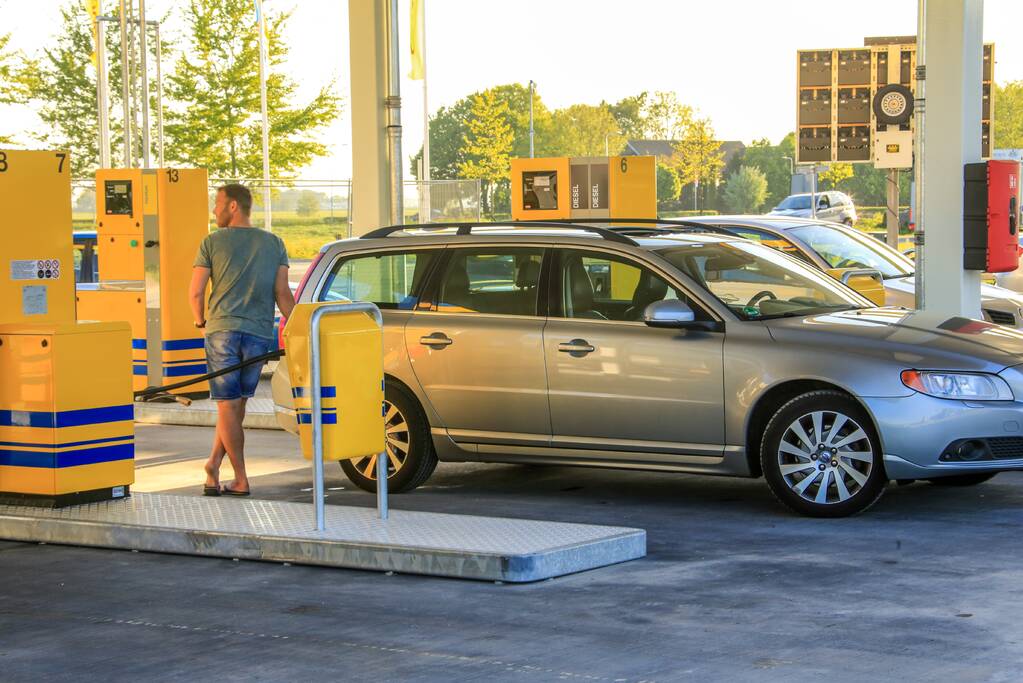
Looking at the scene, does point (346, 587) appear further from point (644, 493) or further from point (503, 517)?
point (644, 493)

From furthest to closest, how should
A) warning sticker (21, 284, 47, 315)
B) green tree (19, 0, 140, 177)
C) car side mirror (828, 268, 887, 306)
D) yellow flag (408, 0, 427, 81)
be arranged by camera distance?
green tree (19, 0, 140, 177) < yellow flag (408, 0, 427, 81) < car side mirror (828, 268, 887, 306) < warning sticker (21, 284, 47, 315)

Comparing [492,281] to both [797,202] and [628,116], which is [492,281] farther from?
[628,116]

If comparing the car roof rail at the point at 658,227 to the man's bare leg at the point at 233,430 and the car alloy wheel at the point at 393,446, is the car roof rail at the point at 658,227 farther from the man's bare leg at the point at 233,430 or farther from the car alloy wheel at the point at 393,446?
the man's bare leg at the point at 233,430

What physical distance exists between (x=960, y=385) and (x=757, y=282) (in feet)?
4.93

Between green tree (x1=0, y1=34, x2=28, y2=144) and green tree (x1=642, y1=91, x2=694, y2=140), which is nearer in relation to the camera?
green tree (x1=0, y1=34, x2=28, y2=144)

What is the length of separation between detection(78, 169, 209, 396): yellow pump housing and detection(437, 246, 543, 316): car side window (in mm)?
5967

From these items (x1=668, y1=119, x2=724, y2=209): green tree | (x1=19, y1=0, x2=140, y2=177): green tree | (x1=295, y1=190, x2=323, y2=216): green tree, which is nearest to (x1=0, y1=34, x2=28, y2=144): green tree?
(x1=19, y1=0, x2=140, y2=177): green tree

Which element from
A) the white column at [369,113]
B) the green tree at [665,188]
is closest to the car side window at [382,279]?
the white column at [369,113]

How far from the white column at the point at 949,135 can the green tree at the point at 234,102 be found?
40.6 meters

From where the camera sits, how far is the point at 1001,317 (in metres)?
15.6

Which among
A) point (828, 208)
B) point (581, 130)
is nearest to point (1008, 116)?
point (581, 130)

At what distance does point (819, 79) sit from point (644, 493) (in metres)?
16.8

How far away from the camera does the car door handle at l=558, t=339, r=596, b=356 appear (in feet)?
30.6

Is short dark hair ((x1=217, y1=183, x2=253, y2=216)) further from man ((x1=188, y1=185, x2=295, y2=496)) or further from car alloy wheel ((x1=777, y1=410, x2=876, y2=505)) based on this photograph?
car alloy wheel ((x1=777, y1=410, x2=876, y2=505))
